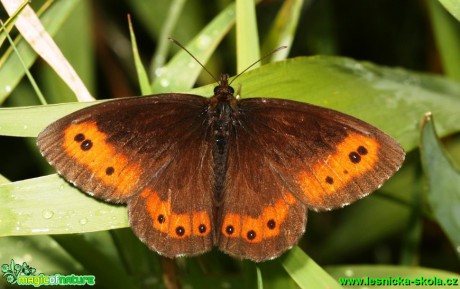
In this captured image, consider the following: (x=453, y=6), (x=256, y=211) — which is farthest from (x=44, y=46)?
(x=453, y=6)

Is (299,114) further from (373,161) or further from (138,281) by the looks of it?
(138,281)

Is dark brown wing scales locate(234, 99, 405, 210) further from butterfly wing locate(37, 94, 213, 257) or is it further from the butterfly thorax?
butterfly wing locate(37, 94, 213, 257)

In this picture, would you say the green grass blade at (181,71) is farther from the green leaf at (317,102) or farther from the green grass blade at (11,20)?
the green grass blade at (11,20)

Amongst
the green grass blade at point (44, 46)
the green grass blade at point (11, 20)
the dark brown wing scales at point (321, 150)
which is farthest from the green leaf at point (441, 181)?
the green grass blade at point (11, 20)

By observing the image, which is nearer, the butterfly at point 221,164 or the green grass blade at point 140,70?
the butterfly at point 221,164

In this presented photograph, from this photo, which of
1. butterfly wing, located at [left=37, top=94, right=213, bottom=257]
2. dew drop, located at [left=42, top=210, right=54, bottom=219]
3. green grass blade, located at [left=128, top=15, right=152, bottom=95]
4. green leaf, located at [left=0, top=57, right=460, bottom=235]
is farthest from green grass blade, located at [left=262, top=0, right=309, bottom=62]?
dew drop, located at [left=42, top=210, right=54, bottom=219]

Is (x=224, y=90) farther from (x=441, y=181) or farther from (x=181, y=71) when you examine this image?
(x=441, y=181)

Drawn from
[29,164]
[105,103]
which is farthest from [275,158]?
[29,164]
